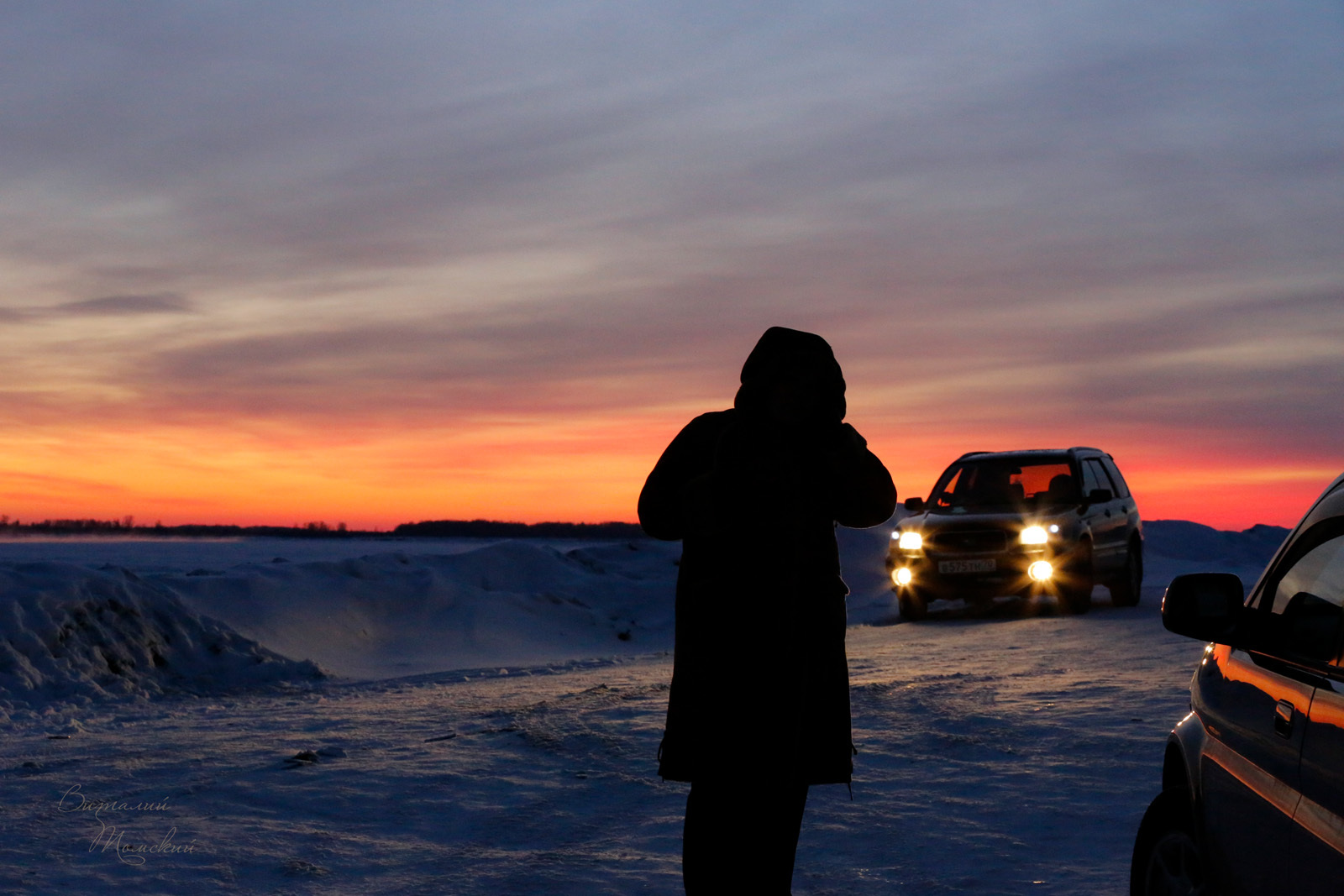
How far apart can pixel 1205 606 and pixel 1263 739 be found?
437 mm

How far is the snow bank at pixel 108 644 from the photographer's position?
38.7ft

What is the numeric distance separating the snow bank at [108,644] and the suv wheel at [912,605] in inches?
296

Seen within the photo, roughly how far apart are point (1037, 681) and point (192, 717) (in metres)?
6.77

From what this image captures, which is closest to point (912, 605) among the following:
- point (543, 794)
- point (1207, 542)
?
point (543, 794)

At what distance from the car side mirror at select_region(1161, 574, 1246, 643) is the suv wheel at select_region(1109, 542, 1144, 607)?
47.0 ft

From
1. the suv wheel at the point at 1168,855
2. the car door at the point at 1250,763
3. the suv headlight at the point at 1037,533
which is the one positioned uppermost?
the suv headlight at the point at 1037,533

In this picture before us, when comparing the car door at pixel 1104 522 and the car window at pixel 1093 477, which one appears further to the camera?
the car window at pixel 1093 477

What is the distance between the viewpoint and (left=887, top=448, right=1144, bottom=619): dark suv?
1526cm

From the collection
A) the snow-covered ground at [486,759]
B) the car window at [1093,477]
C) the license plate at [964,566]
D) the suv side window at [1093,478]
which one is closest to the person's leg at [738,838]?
the snow-covered ground at [486,759]

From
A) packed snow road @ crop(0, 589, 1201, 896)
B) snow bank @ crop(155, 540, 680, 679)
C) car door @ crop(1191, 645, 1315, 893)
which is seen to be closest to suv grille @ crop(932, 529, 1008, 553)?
snow bank @ crop(155, 540, 680, 679)

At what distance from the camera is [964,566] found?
15.4 meters

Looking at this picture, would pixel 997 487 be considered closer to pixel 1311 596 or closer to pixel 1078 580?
pixel 1078 580

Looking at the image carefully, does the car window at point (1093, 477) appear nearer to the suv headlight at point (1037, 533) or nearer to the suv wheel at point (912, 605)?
the suv headlight at point (1037, 533)

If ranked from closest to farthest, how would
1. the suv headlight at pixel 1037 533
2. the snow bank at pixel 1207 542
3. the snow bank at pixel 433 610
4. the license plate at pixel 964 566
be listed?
1. the suv headlight at pixel 1037 533
2. the license plate at pixel 964 566
3. the snow bank at pixel 433 610
4. the snow bank at pixel 1207 542
